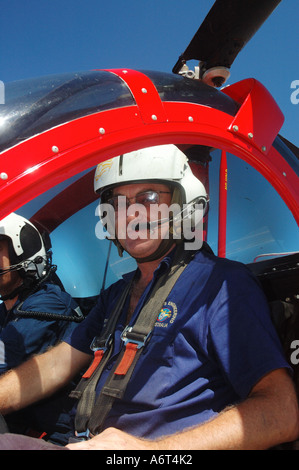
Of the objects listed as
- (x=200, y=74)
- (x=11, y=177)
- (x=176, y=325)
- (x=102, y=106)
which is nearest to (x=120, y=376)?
(x=176, y=325)

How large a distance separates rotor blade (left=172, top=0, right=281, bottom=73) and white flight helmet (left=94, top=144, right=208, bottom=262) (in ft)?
1.48

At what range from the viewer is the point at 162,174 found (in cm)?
158

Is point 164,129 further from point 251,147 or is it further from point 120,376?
point 120,376

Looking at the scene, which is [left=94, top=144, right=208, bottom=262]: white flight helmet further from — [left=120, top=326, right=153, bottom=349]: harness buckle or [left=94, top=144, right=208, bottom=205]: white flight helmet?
[left=120, top=326, right=153, bottom=349]: harness buckle

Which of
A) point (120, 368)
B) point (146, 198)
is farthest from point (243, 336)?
point (146, 198)

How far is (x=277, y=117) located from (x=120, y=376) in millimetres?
1089

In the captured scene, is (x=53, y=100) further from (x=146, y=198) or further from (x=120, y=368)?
(x=120, y=368)

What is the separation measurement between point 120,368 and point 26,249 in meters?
1.31

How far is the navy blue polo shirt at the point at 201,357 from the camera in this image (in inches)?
41.6

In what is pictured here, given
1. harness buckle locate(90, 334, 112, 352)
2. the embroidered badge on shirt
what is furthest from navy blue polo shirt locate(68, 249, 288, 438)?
harness buckle locate(90, 334, 112, 352)

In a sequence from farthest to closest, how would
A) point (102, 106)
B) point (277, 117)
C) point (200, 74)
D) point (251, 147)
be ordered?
point (200, 74) → point (277, 117) → point (251, 147) → point (102, 106)

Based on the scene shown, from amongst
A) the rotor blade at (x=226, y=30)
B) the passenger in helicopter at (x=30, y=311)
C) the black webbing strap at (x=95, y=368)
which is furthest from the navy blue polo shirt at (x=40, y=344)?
the rotor blade at (x=226, y=30)

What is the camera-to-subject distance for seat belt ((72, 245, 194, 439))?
1199 millimetres

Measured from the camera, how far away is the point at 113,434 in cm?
104
